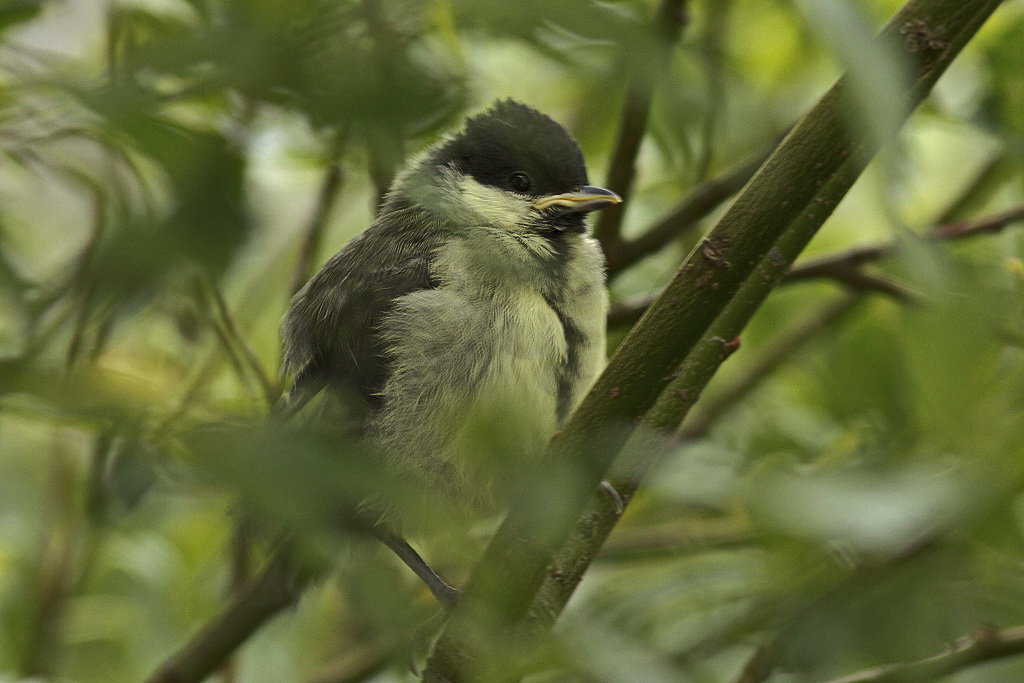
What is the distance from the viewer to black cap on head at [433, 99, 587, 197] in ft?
5.19

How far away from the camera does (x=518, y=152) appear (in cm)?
167

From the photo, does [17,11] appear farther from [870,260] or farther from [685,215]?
[870,260]

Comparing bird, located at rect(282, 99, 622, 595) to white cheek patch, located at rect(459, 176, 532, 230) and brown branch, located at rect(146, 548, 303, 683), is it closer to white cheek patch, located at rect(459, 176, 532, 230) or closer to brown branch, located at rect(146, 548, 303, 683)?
white cheek patch, located at rect(459, 176, 532, 230)

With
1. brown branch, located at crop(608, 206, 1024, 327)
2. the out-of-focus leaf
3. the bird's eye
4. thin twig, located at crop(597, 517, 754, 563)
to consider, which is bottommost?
thin twig, located at crop(597, 517, 754, 563)

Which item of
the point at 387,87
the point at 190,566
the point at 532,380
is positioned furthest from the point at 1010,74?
the point at 190,566

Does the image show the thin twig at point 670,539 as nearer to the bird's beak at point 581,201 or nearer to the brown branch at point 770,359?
the brown branch at point 770,359

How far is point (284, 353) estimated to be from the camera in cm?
155

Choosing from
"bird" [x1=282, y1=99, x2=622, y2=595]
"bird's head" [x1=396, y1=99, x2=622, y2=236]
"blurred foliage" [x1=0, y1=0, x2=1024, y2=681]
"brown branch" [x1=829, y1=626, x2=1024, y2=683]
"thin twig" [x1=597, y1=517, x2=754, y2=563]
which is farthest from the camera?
"bird's head" [x1=396, y1=99, x2=622, y2=236]

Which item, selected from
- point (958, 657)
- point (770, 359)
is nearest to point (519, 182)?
point (770, 359)

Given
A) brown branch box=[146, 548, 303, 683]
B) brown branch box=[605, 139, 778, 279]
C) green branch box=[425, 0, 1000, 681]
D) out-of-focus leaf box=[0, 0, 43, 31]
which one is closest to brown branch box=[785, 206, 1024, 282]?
brown branch box=[605, 139, 778, 279]

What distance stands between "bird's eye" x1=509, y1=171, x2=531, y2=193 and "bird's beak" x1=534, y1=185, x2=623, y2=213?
0.12ft

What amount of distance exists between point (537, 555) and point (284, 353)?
810 millimetres

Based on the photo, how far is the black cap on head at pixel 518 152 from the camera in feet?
5.19

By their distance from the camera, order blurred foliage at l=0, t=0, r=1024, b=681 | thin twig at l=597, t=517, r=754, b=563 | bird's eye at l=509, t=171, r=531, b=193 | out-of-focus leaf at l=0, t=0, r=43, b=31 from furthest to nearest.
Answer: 1. bird's eye at l=509, t=171, r=531, b=193
2. thin twig at l=597, t=517, r=754, b=563
3. out-of-focus leaf at l=0, t=0, r=43, b=31
4. blurred foliage at l=0, t=0, r=1024, b=681
